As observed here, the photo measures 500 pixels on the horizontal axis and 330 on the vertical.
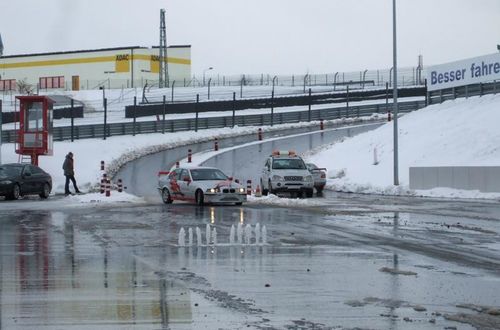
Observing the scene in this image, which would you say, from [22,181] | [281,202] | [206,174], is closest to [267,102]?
[22,181]

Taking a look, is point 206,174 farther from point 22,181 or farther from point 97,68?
point 97,68

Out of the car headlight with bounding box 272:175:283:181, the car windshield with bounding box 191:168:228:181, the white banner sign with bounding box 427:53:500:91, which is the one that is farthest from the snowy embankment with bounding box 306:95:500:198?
the car windshield with bounding box 191:168:228:181

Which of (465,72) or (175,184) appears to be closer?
(175,184)

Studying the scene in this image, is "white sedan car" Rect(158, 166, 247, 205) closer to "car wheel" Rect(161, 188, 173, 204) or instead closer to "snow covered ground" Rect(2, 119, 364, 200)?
"car wheel" Rect(161, 188, 173, 204)

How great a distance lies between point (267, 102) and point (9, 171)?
46.0 m

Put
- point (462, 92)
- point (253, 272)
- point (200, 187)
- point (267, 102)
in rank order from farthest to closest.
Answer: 1. point (267, 102)
2. point (462, 92)
3. point (200, 187)
4. point (253, 272)

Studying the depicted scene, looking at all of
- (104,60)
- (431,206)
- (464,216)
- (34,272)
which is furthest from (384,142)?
(104,60)

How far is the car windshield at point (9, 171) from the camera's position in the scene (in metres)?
32.2

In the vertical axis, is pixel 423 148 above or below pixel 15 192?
above

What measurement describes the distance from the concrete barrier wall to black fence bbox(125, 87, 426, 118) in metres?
33.5

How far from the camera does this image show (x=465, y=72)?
47.8 m

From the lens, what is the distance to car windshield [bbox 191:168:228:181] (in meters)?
29.0

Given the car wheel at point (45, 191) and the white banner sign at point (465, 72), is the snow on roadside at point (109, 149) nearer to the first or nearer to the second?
the car wheel at point (45, 191)

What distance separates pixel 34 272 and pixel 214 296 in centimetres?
350
